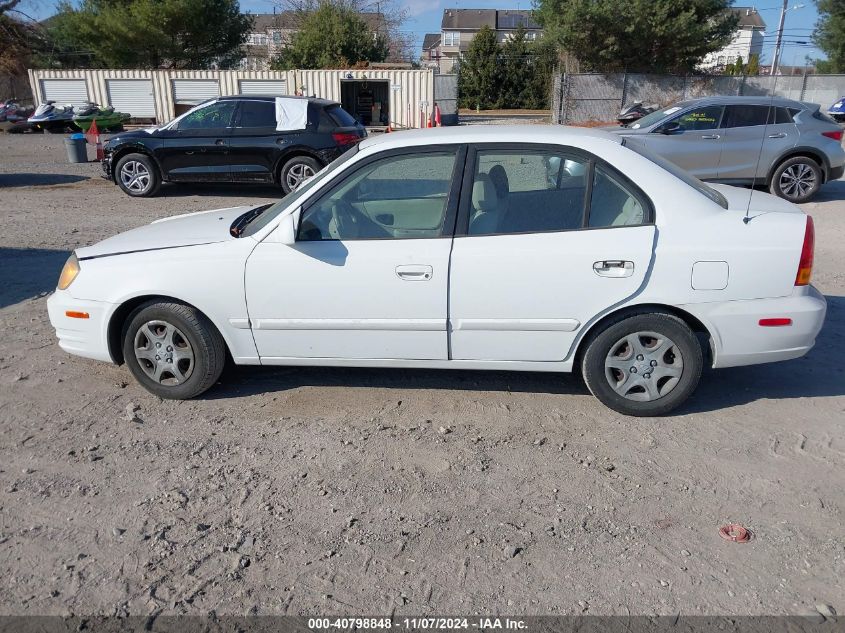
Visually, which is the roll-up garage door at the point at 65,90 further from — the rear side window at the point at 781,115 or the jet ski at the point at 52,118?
the rear side window at the point at 781,115

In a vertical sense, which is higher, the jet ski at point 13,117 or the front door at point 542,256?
the front door at point 542,256

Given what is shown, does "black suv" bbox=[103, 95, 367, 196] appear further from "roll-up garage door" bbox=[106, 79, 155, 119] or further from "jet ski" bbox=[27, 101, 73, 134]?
"roll-up garage door" bbox=[106, 79, 155, 119]

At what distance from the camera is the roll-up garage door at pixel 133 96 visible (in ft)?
103

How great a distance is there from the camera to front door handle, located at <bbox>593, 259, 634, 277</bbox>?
4.08 metres

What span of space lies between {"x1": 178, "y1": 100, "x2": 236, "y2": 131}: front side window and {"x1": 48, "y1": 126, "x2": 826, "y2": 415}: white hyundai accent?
8.35m

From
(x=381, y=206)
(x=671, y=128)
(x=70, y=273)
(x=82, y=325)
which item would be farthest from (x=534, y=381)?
(x=671, y=128)

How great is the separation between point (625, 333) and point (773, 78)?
3105 cm

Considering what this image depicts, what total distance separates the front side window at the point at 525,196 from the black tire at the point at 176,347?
176cm

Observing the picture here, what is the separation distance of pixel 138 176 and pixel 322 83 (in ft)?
61.1

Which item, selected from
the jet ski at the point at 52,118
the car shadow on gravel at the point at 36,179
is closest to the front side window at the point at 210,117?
the car shadow on gravel at the point at 36,179

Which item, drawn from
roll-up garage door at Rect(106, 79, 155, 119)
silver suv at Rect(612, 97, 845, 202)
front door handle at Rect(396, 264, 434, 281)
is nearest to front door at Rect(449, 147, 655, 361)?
front door handle at Rect(396, 264, 434, 281)

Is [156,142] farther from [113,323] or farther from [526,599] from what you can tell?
[526,599]

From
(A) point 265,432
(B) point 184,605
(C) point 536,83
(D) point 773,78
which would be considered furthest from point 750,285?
(C) point 536,83

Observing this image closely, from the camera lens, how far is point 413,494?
3.60 meters
